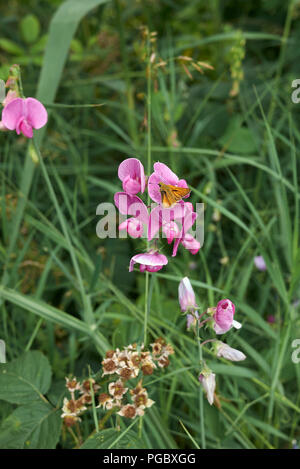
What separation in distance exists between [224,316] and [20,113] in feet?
1.49

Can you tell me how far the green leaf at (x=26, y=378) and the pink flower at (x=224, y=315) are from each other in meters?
0.40

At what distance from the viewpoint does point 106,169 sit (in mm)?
1834

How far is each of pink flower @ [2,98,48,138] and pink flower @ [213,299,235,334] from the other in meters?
0.40

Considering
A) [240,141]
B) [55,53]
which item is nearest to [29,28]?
[55,53]

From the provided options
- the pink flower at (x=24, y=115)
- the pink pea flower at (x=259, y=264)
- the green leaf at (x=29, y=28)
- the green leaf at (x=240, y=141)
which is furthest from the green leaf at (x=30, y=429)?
the green leaf at (x=29, y=28)

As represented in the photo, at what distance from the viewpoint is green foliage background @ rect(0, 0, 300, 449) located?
1118 millimetres

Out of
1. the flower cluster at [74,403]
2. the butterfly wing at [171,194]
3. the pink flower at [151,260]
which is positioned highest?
the butterfly wing at [171,194]

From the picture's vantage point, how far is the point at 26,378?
1088 millimetres

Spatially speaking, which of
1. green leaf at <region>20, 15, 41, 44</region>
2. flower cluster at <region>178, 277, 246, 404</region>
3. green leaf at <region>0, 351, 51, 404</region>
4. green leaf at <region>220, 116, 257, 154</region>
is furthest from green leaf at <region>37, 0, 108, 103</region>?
flower cluster at <region>178, 277, 246, 404</region>

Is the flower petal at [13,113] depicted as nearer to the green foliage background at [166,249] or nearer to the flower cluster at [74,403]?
the green foliage background at [166,249]

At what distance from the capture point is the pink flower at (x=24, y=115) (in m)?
0.89
